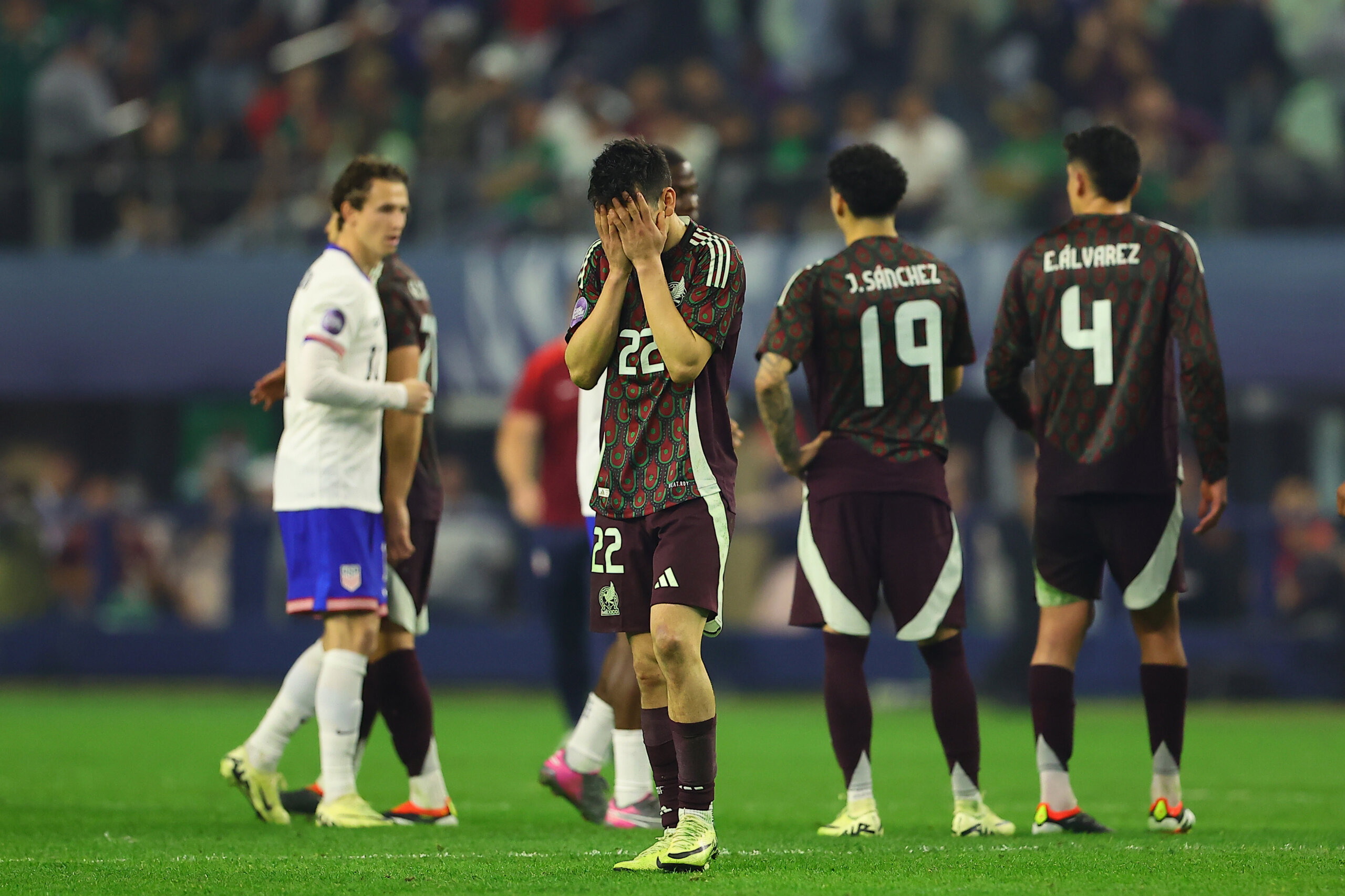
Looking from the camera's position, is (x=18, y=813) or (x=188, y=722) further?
(x=188, y=722)

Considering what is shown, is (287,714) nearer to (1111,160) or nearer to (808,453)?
(808,453)

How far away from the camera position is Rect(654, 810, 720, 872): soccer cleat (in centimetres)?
483

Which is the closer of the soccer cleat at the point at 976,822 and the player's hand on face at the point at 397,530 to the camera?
the soccer cleat at the point at 976,822

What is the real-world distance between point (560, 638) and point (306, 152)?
9705mm

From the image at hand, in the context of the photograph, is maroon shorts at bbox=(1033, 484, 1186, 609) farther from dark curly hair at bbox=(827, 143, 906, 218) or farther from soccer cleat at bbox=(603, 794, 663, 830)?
soccer cleat at bbox=(603, 794, 663, 830)

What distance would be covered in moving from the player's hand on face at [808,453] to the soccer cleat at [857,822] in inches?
46.0

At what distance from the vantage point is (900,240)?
6.46m

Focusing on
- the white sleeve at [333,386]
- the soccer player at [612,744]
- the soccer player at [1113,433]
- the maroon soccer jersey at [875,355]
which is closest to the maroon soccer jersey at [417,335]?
the white sleeve at [333,386]

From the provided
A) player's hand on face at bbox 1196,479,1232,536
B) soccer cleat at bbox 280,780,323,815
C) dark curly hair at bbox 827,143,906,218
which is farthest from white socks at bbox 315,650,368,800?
player's hand on face at bbox 1196,479,1232,536

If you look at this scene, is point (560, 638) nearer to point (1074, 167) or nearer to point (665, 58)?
point (1074, 167)

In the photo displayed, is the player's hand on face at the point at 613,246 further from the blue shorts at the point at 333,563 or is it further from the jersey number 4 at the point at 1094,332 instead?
the jersey number 4 at the point at 1094,332

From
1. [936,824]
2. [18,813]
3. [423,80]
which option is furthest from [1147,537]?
[423,80]

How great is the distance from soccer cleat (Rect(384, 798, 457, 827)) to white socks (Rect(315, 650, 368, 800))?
222 millimetres

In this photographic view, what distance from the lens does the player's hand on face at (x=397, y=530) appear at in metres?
6.71
